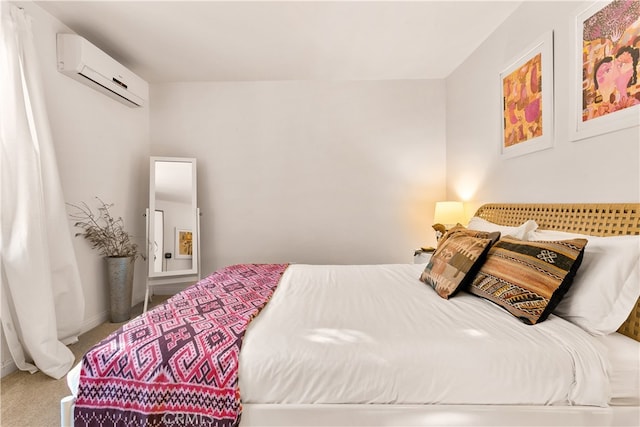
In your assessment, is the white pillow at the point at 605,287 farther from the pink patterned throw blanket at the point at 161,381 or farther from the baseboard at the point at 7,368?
the baseboard at the point at 7,368

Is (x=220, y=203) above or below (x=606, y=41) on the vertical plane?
below

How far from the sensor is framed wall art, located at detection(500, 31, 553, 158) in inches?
76.0

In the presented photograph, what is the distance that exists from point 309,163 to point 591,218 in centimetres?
261

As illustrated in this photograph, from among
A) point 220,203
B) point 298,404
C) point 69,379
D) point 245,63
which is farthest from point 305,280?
point 245,63

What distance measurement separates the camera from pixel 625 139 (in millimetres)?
1456

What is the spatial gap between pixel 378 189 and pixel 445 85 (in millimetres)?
1445

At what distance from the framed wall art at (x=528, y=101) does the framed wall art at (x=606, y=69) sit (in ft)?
0.72

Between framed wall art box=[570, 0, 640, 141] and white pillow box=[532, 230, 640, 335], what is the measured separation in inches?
25.2

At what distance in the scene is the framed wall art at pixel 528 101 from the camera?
6.34 ft

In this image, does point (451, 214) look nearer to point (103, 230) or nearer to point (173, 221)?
point (173, 221)

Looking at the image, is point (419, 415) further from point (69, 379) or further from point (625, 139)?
point (625, 139)

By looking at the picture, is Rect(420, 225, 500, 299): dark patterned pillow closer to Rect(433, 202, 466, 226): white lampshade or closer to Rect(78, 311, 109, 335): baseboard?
Rect(433, 202, 466, 226): white lampshade

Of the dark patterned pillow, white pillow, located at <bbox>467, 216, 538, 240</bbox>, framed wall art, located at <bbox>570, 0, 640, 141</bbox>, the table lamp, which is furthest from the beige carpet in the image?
framed wall art, located at <bbox>570, 0, 640, 141</bbox>

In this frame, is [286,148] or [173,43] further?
[286,148]
